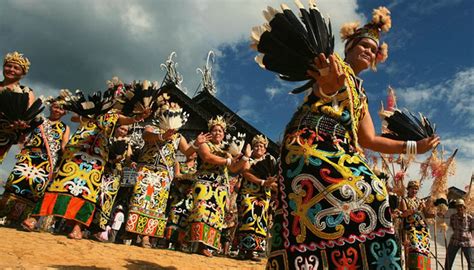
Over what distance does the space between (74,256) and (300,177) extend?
2.78m

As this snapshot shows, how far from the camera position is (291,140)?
2.76 m

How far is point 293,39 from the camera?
2730 mm

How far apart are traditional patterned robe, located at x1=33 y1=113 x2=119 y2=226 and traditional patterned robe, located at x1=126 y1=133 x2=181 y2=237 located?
1.15 m

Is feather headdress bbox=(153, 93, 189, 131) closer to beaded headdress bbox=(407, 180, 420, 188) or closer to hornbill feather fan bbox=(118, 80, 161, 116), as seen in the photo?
hornbill feather fan bbox=(118, 80, 161, 116)

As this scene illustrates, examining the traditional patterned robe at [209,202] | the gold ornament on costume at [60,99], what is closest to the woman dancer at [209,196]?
the traditional patterned robe at [209,202]

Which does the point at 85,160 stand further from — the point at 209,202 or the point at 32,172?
the point at 209,202

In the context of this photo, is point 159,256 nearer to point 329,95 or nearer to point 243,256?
point 243,256

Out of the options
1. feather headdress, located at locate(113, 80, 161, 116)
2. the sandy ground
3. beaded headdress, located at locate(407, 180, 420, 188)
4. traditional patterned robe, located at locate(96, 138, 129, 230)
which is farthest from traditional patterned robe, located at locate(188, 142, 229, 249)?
beaded headdress, located at locate(407, 180, 420, 188)

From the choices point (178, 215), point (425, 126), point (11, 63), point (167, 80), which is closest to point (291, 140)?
point (425, 126)

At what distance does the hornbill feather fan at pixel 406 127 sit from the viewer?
3271mm

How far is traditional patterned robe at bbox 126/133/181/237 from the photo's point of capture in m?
6.30

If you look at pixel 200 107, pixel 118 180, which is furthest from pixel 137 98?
pixel 200 107

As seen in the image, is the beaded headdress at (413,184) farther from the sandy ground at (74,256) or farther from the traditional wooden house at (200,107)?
the traditional wooden house at (200,107)

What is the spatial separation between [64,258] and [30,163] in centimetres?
237
